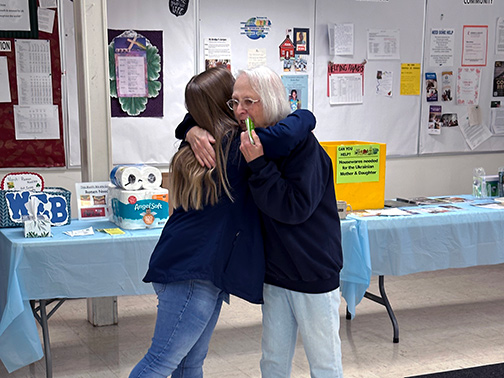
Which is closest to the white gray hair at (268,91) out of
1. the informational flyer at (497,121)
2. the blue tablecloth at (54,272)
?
the blue tablecloth at (54,272)

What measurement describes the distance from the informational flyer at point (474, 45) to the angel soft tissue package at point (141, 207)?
10.7ft

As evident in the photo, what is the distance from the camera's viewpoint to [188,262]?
1818 millimetres

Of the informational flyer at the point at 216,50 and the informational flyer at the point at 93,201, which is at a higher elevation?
the informational flyer at the point at 216,50

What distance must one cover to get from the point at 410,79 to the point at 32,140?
9.28 feet

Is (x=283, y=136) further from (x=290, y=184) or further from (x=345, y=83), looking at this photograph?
(x=345, y=83)

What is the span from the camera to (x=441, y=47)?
17.0 feet

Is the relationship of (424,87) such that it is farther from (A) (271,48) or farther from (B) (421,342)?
(B) (421,342)

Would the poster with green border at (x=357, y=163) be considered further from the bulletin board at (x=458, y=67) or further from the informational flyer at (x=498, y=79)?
the informational flyer at (x=498, y=79)

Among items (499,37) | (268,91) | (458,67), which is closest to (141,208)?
(268,91)

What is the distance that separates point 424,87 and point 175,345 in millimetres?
3865

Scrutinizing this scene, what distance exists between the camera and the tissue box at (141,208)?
2973mm

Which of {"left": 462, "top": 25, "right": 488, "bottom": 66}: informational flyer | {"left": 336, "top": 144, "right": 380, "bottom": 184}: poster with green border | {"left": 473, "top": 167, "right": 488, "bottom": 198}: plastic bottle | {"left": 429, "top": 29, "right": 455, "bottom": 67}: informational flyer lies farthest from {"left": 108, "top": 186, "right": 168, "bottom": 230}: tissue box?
{"left": 462, "top": 25, "right": 488, "bottom": 66}: informational flyer

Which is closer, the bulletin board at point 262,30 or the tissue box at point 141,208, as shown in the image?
the tissue box at point 141,208

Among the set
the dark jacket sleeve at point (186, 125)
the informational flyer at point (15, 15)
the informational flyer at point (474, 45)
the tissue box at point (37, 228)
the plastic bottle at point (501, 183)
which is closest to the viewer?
the dark jacket sleeve at point (186, 125)
